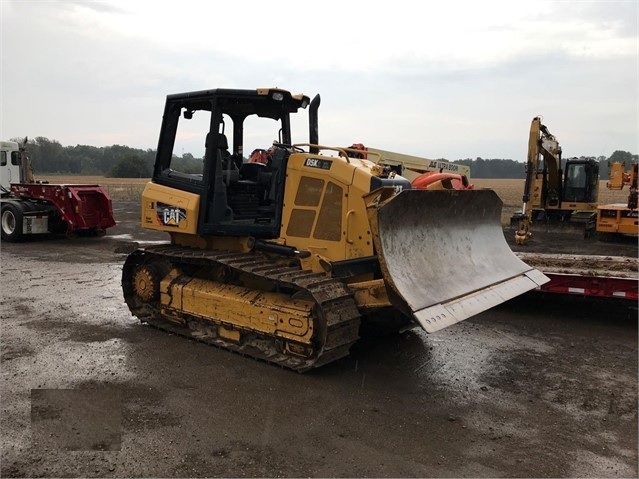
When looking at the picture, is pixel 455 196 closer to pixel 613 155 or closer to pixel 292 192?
pixel 292 192

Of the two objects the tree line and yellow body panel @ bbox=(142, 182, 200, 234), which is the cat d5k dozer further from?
the tree line

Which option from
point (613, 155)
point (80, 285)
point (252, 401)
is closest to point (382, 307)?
point (252, 401)

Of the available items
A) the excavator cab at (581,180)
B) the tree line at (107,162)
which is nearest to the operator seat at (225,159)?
the excavator cab at (581,180)

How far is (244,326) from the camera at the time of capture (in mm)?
5789

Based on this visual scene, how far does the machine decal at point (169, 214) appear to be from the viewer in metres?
6.46

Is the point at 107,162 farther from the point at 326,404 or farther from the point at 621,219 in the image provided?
the point at 326,404

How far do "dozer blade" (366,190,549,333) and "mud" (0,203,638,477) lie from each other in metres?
0.79

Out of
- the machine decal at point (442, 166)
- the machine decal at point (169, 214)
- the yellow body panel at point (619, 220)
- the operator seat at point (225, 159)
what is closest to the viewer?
the operator seat at point (225, 159)

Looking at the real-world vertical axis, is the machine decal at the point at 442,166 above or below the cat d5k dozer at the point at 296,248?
above

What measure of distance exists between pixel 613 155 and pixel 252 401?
260 ft

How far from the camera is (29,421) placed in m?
4.25

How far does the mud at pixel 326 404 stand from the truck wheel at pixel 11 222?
8513mm

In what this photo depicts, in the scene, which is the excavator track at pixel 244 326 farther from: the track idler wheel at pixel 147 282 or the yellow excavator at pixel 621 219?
the yellow excavator at pixel 621 219

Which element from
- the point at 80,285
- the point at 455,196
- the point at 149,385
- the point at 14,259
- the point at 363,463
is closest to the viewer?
the point at 363,463
